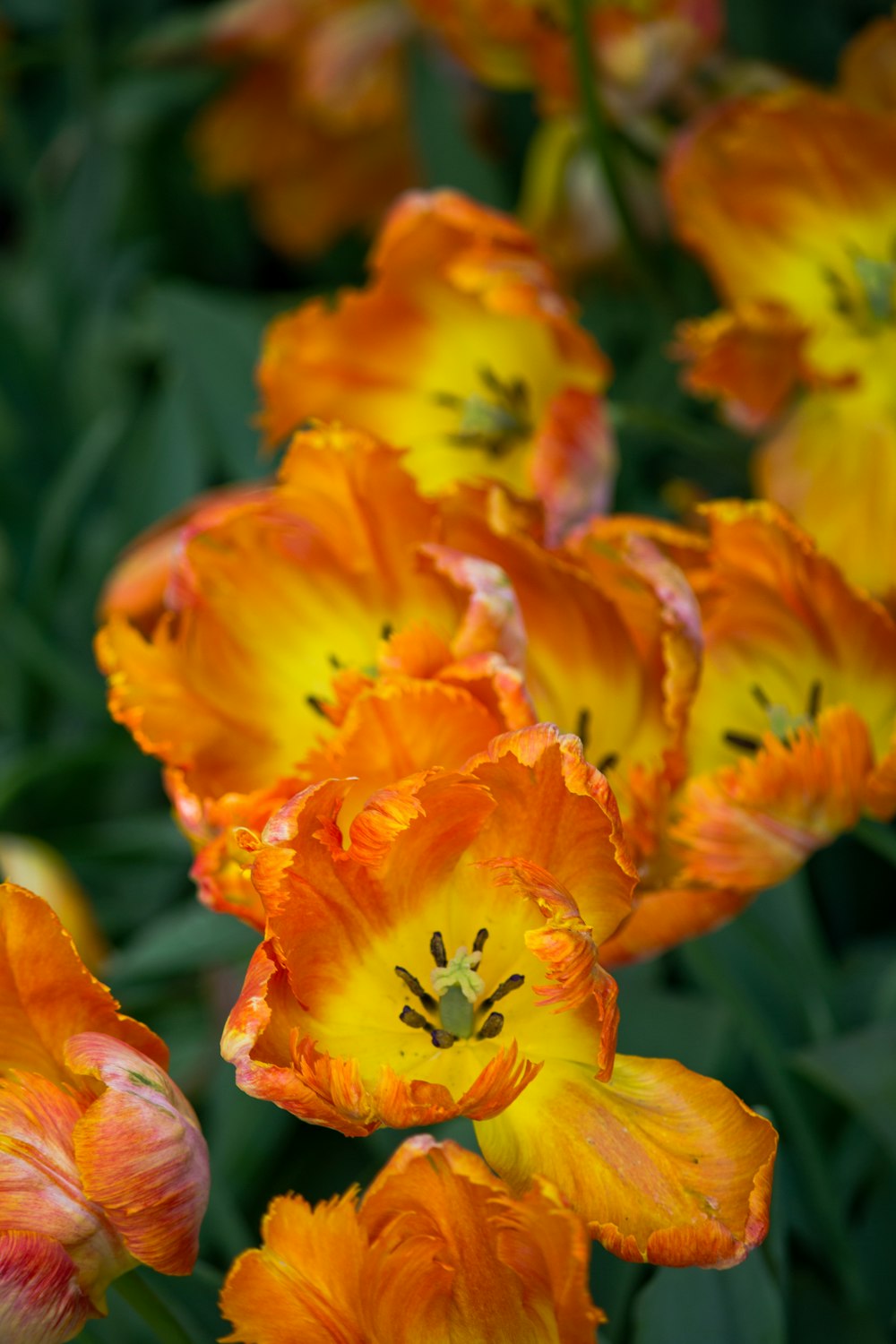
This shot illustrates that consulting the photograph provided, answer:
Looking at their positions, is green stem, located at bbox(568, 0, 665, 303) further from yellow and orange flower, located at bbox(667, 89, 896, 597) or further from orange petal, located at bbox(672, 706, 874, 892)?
orange petal, located at bbox(672, 706, 874, 892)

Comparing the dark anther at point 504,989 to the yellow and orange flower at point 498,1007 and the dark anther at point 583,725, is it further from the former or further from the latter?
the dark anther at point 583,725

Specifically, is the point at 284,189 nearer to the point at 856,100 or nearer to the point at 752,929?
the point at 856,100

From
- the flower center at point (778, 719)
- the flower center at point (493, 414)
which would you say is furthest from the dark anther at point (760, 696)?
the flower center at point (493, 414)

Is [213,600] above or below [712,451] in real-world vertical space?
above

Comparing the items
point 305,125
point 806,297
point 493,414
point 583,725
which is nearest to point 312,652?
point 583,725

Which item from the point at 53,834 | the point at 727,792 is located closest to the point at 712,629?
the point at 727,792

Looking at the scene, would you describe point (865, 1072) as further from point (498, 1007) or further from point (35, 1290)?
point (35, 1290)

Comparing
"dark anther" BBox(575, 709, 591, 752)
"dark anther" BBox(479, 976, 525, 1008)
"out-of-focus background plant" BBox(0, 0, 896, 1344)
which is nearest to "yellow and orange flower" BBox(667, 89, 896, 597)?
"out-of-focus background plant" BBox(0, 0, 896, 1344)
